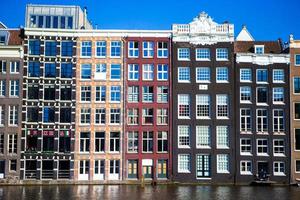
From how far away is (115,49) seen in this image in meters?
65.0

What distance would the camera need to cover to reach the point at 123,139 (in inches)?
2494

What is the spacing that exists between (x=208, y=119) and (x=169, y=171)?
8518mm

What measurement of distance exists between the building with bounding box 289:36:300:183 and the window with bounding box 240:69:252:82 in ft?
18.3

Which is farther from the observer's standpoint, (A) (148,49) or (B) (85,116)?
(A) (148,49)

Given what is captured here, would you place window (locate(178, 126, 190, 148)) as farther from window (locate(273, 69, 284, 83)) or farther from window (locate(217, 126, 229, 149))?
window (locate(273, 69, 284, 83))

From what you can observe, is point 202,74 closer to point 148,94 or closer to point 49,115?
point 148,94

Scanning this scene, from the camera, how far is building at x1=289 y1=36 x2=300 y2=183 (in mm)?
63344

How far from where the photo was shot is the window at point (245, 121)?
63.8 metres

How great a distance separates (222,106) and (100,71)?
1695cm

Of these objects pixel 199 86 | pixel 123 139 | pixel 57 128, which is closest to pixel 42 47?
pixel 57 128

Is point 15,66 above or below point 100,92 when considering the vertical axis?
above

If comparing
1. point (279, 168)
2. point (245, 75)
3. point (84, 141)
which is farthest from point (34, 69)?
point (279, 168)

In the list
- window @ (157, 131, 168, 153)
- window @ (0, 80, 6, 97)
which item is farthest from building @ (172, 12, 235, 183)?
window @ (0, 80, 6, 97)

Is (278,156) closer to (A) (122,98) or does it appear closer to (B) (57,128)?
(A) (122,98)
